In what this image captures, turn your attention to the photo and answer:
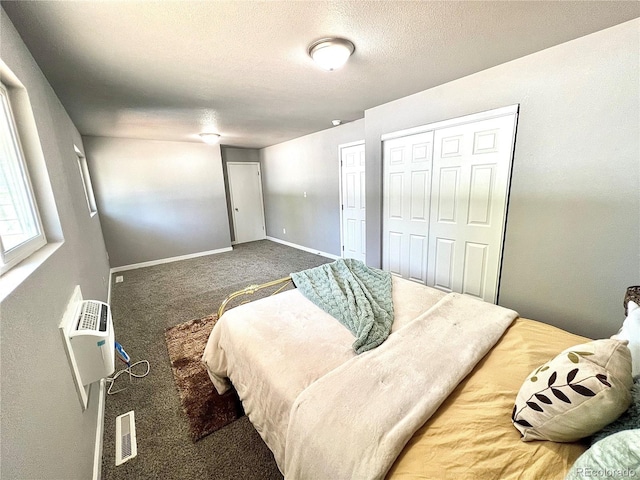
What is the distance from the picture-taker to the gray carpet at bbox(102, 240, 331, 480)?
1392 millimetres

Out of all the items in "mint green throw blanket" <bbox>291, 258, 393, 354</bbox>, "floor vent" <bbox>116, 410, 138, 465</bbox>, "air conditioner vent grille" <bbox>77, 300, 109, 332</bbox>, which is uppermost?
"air conditioner vent grille" <bbox>77, 300, 109, 332</bbox>

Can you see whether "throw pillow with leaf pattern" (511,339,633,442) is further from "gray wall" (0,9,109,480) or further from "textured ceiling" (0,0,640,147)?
"textured ceiling" (0,0,640,147)

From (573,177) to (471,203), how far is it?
756mm

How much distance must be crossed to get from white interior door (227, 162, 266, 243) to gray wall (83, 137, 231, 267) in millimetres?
722

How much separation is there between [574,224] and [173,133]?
5.22 metres

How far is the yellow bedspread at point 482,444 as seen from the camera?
2.54 ft

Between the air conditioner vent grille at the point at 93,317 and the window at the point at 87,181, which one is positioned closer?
the air conditioner vent grille at the point at 93,317

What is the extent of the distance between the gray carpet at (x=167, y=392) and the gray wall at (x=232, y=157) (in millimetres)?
2020

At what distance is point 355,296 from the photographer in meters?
1.81

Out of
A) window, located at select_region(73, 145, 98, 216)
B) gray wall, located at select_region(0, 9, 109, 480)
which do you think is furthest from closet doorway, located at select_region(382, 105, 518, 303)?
window, located at select_region(73, 145, 98, 216)

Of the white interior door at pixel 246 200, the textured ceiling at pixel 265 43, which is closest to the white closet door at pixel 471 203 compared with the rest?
the textured ceiling at pixel 265 43

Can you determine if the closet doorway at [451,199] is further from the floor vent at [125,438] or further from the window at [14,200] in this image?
the window at [14,200]

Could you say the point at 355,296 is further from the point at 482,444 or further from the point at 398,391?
the point at 482,444

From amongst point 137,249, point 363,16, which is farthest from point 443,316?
point 137,249
